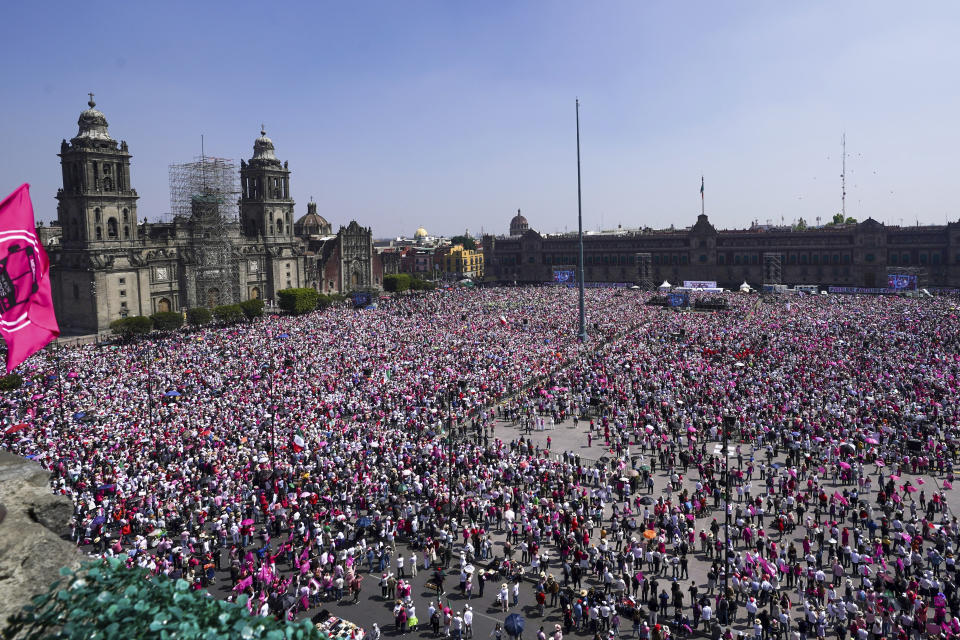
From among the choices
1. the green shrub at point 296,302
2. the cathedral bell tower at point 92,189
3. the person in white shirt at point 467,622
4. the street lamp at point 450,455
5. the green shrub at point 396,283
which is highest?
the cathedral bell tower at point 92,189

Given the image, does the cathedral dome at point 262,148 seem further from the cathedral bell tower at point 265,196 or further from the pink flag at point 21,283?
the pink flag at point 21,283

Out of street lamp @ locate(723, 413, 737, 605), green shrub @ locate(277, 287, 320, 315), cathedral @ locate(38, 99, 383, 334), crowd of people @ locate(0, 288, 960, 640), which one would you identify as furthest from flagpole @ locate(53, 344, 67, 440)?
street lamp @ locate(723, 413, 737, 605)

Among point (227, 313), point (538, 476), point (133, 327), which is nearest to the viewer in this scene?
point (538, 476)

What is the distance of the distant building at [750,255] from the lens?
9712 cm

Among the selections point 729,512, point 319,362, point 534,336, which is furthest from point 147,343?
point 729,512

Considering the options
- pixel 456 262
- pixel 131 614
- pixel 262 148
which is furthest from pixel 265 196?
pixel 131 614

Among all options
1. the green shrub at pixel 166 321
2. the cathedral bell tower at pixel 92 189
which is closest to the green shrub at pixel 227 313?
the green shrub at pixel 166 321

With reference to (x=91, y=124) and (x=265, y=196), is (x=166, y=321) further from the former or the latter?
(x=265, y=196)

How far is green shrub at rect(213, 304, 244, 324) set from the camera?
63094mm

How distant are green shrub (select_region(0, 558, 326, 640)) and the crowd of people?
343 centimetres

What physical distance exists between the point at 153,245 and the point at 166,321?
17.3 metres

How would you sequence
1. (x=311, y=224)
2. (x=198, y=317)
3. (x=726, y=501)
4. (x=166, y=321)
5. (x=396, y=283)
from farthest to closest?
(x=311, y=224) → (x=396, y=283) → (x=198, y=317) → (x=166, y=321) → (x=726, y=501)

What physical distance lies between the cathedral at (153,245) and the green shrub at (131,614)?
211 feet

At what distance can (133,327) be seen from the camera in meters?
54.5
